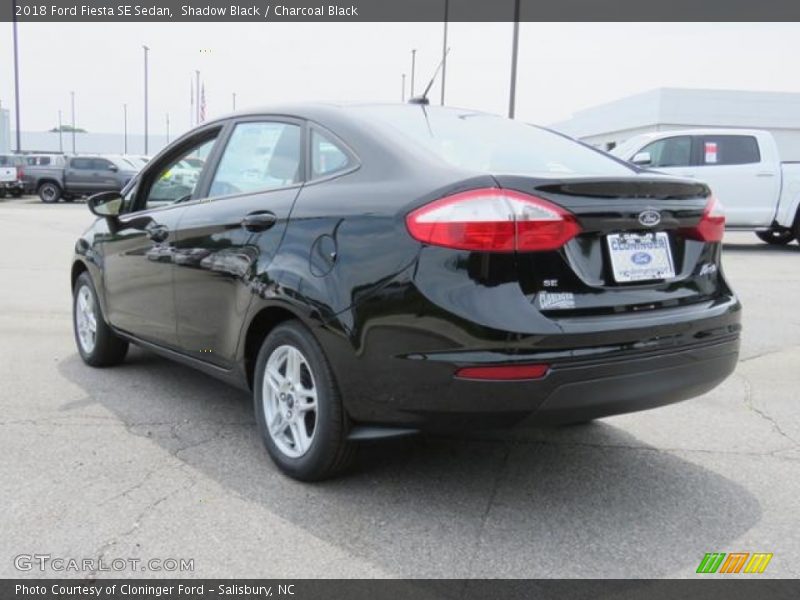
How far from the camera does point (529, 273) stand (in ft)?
9.26

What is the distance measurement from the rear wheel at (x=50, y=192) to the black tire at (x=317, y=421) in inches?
1158

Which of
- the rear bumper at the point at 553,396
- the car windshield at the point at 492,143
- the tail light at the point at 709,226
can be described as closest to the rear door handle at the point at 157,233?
the car windshield at the point at 492,143

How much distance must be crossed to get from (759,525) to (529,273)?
4.53ft

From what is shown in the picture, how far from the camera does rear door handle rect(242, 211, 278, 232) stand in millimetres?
3550

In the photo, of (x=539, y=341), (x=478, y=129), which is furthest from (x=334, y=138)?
(x=539, y=341)

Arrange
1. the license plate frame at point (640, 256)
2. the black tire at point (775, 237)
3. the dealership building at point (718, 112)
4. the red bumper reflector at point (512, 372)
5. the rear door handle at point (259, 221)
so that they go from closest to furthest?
the red bumper reflector at point (512, 372)
the license plate frame at point (640, 256)
the rear door handle at point (259, 221)
the black tire at point (775, 237)
the dealership building at point (718, 112)

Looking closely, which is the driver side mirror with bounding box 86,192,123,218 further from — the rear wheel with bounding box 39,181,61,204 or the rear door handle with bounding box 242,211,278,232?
the rear wheel with bounding box 39,181,61,204

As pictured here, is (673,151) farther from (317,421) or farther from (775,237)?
(317,421)

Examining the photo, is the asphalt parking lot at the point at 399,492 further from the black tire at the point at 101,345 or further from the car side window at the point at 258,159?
the car side window at the point at 258,159

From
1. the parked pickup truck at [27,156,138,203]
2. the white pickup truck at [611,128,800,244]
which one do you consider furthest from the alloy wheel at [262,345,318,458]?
the parked pickup truck at [27,156,138,203]

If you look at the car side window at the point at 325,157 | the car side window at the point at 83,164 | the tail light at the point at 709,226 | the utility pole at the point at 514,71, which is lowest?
the car side window at the point at 83,164

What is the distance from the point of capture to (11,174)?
2986 centimetres

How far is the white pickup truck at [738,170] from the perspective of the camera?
44.0 ft

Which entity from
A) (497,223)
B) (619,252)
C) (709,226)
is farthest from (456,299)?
(709,226)
